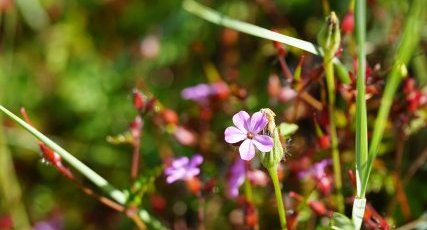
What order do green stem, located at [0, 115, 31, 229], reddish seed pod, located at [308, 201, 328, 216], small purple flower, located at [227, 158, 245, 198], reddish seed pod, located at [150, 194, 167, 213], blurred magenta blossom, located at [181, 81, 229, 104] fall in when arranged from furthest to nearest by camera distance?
green stem, located at [0, 115, 31, 229] → blurred magenta blossom, located at [181, 81, 229, 104] → reddish seed pod, located at [150, 194, 167, 213] → small purple flower, located at [227, 158, 245, 198] → reddish seed pod, located at [308, 201, 328, 216]

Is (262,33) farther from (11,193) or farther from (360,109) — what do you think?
(11,193)

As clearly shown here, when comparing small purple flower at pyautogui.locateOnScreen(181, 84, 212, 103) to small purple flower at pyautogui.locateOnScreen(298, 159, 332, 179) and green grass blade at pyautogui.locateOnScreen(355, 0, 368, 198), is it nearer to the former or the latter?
small purple flower at pyautogui.locateOnScreen(298, 159, 332, 179)

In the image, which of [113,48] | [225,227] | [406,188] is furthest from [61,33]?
[406,188]

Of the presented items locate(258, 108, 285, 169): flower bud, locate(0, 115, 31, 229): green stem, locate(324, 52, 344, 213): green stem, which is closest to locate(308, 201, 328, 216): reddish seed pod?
locate(324, 52, 344, 213): green stem

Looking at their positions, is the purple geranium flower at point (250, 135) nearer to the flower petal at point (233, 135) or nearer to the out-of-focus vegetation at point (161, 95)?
the flower petal at point (233, 135)

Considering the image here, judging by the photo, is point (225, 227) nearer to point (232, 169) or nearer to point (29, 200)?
point (232, 169)

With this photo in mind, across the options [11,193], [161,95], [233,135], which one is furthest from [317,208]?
[11,193]
